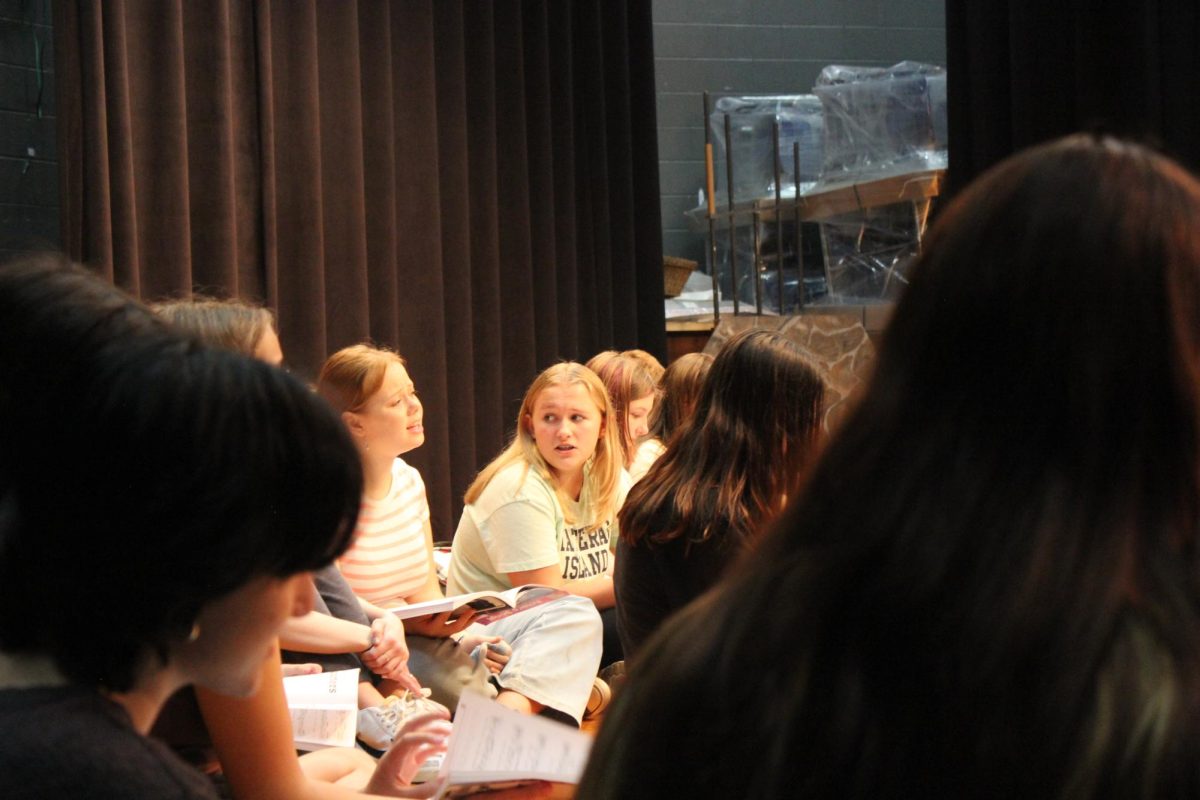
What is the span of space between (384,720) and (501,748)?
0.96 m

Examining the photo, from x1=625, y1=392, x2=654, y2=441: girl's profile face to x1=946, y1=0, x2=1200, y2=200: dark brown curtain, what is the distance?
4.85 ft

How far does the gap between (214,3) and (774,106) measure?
255 cm

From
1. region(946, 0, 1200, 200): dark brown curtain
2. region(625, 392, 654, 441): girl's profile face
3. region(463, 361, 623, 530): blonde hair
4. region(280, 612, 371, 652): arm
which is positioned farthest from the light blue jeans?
region(946, 0, 1200, 200): dark brown curtain

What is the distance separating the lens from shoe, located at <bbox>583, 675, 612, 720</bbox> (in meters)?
3.21

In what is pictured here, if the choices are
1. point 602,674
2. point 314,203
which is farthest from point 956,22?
point 602,674

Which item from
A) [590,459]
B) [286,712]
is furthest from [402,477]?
[286,712]

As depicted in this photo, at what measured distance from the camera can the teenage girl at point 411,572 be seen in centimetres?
290

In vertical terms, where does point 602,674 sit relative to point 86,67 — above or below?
below

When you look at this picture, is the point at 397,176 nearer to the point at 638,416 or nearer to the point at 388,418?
the point at 638,416

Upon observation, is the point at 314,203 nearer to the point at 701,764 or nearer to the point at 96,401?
the point at 96,401

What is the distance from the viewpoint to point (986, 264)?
0.68m

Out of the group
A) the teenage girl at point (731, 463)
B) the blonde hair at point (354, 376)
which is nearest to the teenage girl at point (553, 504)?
the blonde hair at point (354, 376)

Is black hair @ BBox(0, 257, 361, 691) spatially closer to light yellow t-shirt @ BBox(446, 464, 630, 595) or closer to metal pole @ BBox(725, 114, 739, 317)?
light yellow t-shirt @ BBox(446, 464, 630, 595)

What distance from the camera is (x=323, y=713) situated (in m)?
1.93
